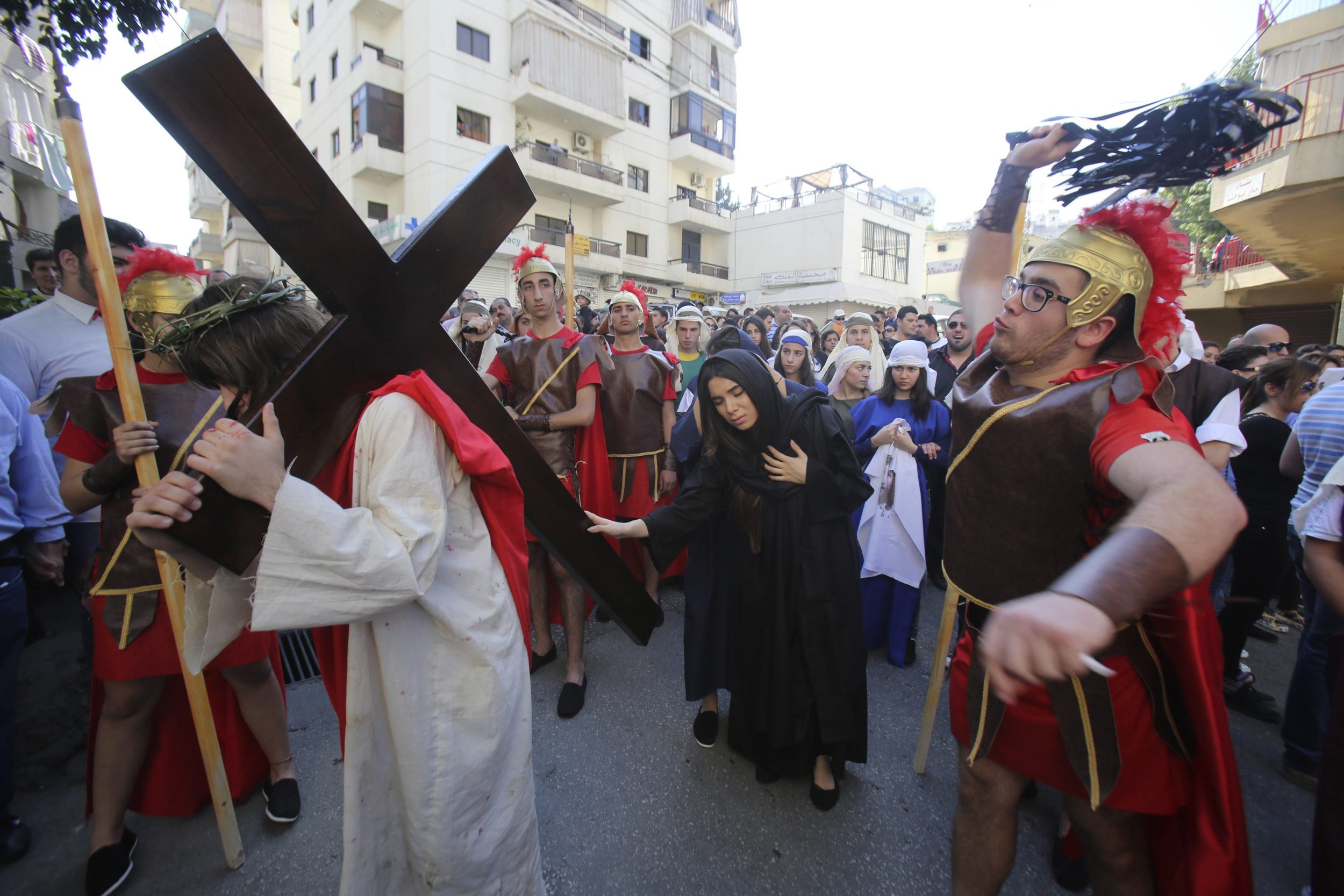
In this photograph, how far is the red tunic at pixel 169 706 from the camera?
77.0 inches

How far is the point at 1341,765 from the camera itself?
5.04 ft

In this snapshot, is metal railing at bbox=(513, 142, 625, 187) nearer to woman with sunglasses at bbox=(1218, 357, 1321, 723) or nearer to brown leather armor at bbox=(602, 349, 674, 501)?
brown leather armor at bbox=(602, 349, 674, 501)

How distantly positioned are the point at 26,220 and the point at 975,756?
13334 millimetres

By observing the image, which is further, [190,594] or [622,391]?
[622,391]

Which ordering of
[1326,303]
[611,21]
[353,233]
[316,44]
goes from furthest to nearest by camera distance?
[611,21], [316,44], [1326,303], [353,233]

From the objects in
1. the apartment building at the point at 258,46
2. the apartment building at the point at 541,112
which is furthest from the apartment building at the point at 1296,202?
the apartment building at the point at 258,46

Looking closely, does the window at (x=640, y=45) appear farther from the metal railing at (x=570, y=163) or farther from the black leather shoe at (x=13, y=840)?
the black leather shoe at (x=13, y=840)

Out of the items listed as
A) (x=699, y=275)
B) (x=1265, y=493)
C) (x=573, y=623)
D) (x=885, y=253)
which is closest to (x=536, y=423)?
(x=573, y=623)

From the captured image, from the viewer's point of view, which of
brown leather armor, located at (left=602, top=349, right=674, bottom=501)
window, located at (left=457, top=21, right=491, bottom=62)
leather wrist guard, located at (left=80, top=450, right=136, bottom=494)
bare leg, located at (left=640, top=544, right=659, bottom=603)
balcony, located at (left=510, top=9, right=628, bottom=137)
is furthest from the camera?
balcony, located at (left=510, top=9, right=628, bottom=137)

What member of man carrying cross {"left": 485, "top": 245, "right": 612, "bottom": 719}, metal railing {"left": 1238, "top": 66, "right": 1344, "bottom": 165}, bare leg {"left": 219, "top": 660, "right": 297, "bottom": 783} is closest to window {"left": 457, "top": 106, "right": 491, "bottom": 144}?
man carrying cross {"left": 485, "top": 245, "right": 612, "bottom": 719}

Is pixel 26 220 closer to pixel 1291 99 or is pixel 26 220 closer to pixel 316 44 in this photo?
pixel 1291 99

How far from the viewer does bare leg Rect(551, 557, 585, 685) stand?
3.12 meters

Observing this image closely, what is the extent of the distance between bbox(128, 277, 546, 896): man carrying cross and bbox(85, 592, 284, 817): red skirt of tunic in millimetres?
754

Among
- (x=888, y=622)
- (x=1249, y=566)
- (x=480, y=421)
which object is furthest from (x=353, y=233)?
(x=1249, y=566)
